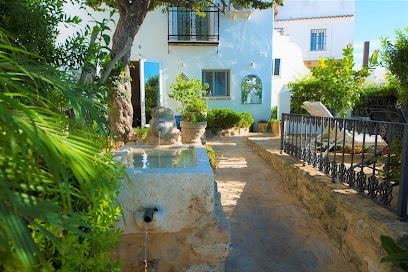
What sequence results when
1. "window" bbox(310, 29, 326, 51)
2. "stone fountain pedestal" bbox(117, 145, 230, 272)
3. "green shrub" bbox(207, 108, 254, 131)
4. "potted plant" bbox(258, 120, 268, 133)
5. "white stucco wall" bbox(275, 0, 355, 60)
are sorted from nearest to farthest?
"stone fountain pedestal" bbox(117, 145, 230, 272), "green shrub" bbox(207, 108, 254, 131), "potted plant" bbox(258, 120, 268, 133), "white stucco wall" bbox(275, 0, 355, 60), "window" bbox(310, 29, 326, 51)

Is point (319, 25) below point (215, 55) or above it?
above

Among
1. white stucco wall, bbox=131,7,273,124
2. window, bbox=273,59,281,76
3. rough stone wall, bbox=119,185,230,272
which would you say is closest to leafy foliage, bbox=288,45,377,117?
white stucco wall, bbox=131,7,273,124

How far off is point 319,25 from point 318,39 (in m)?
0.93

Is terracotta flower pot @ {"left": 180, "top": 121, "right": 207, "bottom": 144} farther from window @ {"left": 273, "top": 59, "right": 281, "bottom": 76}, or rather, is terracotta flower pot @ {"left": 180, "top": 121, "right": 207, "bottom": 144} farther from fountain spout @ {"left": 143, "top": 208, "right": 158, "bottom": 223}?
window @ {"left": 273, "top": 59, "right": 281, "bottom": 76}

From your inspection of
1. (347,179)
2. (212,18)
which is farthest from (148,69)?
(347,179)

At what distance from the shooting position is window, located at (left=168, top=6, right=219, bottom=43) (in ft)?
40.4

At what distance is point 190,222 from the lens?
2.73 meters

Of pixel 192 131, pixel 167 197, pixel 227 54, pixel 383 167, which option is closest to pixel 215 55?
pixel 227 54

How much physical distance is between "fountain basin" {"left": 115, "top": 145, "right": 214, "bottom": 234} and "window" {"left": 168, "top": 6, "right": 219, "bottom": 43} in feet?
34.3

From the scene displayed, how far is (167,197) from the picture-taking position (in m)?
2.67

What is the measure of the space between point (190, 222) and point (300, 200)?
8.33 ft

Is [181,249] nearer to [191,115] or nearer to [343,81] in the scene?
[191,115]

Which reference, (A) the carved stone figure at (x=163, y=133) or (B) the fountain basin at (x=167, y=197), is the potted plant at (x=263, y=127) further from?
(B) the fountain basin at (x=167, y=197)

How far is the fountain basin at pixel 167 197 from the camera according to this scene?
2.63 meters
